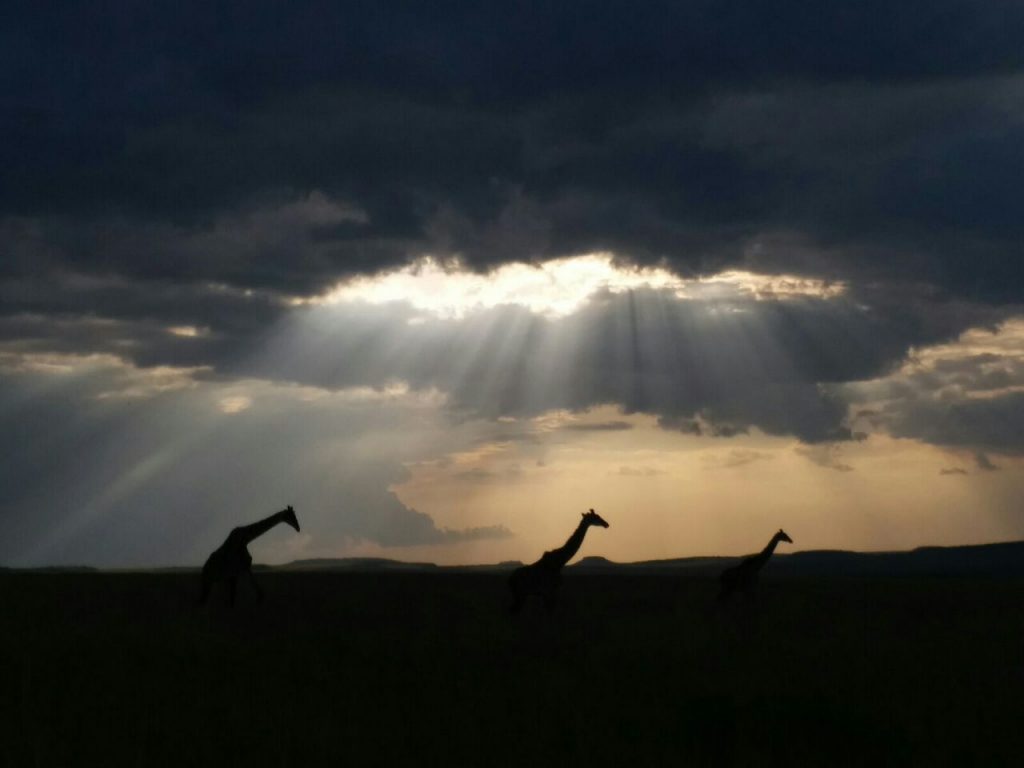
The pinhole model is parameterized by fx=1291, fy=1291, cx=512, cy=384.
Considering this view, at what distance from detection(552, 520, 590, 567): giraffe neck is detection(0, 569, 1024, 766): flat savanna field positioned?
1.31 m

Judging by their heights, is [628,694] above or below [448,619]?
below

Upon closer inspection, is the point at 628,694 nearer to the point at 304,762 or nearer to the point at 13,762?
the point at 304,762

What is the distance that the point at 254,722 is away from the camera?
13.8 m

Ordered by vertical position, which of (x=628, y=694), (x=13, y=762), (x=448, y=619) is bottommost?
(x=13, y=762)

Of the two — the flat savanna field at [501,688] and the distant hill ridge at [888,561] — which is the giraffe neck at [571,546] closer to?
the flat savanna field at [501,688]

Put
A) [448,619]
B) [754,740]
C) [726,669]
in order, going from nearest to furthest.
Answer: [754,740]
[726,669]
[448,619]

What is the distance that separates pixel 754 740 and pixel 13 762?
722 centimetres

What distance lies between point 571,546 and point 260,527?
7.48 meters

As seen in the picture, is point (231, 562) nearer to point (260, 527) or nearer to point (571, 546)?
point (260, 527)

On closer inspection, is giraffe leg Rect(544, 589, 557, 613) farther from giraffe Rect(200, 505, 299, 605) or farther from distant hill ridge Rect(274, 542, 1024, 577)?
distant hill ridge Rect(274, 542, 1024, 577)

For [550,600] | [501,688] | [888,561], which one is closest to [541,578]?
[550,600]

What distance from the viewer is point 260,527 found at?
101 ft

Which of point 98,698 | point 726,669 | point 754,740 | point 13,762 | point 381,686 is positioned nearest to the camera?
point 13,762

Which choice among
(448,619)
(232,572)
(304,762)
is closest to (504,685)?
(304,762)
